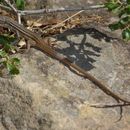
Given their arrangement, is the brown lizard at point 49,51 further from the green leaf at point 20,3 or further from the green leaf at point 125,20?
the green leaf at point 125,20

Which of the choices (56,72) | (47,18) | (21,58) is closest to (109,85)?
(56,72)

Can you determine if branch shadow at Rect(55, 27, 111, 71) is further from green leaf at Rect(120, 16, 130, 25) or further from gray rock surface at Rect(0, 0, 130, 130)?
green leaf at Rect(120, 16, 130, 25)

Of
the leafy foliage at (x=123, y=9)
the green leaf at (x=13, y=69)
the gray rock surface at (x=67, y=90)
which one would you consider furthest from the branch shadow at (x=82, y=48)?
the green leaf at (x=13, y=69)

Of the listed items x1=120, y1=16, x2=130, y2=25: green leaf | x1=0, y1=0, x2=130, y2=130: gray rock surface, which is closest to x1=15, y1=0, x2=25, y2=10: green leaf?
x1=0, y1=0, x2=130, y2=130: gray rock surface

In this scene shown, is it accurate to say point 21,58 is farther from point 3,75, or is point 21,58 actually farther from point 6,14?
point 6,14

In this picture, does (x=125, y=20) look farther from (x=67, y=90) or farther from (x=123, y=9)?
(x=67, y=90)
